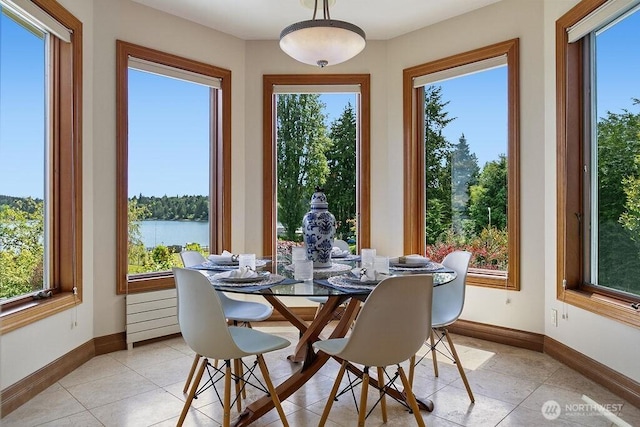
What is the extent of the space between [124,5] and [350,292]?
3024 millimetres

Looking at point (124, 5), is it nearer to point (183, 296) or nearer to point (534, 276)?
point (183, 296)

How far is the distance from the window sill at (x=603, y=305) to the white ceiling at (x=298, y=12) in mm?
2390

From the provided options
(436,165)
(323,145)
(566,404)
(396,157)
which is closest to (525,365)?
(566,404)

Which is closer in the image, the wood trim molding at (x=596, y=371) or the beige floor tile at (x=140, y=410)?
the beige floor tile at (x=140, y=410)

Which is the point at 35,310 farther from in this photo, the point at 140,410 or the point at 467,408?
the point at 467,408

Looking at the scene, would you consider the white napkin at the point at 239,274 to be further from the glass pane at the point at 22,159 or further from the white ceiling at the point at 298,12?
the white ceiling at the point at 298,12

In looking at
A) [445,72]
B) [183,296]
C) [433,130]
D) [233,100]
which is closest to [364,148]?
[433,130]

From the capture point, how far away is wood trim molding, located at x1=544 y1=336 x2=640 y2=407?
2.36m

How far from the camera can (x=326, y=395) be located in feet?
8.16

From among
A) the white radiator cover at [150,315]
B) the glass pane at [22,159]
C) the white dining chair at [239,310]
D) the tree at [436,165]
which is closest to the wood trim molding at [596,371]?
the tree at [436,165]

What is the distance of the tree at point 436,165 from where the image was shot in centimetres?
391

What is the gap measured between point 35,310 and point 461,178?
3397mm

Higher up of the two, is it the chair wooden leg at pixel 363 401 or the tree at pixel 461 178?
the tree at pixel 461 178

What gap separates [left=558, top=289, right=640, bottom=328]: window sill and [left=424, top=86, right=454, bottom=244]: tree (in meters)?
1.22
